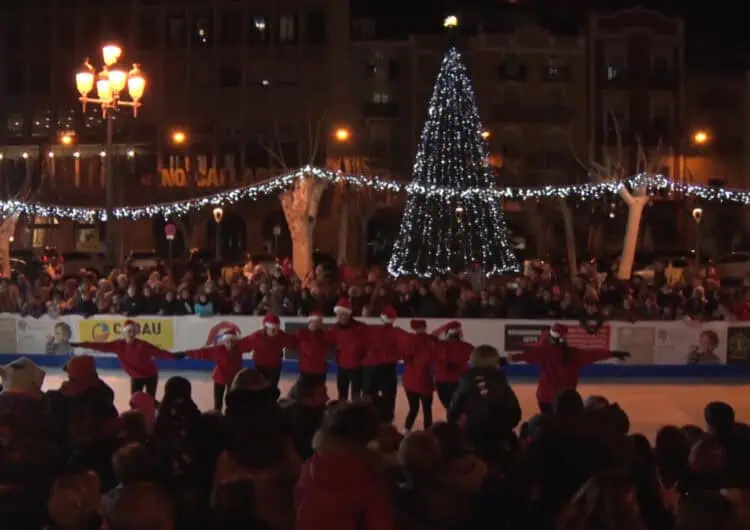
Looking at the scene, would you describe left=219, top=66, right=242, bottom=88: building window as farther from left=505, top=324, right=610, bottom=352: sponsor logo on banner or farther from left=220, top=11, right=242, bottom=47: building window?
left=505, top=324, right=610, bottom=352: sponsor logo on banner

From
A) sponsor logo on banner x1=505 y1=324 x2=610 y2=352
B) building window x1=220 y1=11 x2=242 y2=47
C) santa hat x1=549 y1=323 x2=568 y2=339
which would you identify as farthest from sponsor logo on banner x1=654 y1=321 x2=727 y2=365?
building window x1=220 y1=11 x2=242 y2=47

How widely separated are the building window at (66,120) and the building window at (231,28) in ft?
26.6

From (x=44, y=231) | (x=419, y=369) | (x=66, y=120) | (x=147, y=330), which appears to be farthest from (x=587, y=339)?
(x=66, y=120)

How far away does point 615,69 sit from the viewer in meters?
50.6

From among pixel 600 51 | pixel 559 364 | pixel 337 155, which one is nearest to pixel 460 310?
pixel 559 364

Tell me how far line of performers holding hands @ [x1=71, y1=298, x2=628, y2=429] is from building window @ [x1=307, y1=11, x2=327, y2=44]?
3691 centimetres

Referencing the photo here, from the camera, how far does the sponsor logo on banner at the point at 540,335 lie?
1722cm

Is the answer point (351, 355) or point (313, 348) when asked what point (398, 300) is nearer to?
point (351, 355)

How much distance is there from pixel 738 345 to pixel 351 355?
8107 mm

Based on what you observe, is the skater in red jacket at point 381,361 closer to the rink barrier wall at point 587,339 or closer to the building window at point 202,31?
the rink barrier wall at point 587,339

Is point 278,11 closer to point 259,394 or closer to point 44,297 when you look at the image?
point 44,297

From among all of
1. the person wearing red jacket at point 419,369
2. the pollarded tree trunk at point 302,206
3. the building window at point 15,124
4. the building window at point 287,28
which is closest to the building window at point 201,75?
the building window at point 287,28

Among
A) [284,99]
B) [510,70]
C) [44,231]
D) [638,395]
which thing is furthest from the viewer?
[510,70]

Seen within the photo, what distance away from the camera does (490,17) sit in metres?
52.2
